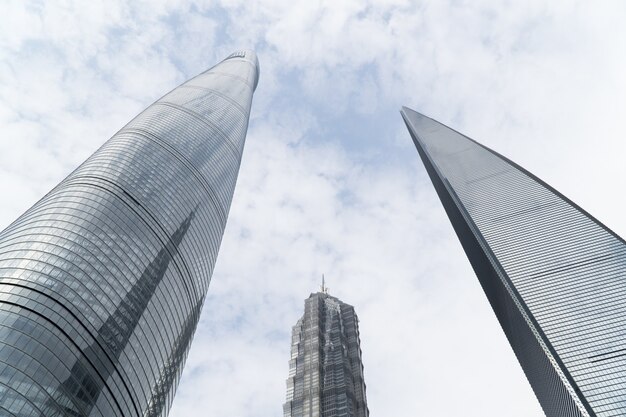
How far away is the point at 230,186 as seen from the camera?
11556 cm

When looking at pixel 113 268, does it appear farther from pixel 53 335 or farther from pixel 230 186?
pixel 230 186

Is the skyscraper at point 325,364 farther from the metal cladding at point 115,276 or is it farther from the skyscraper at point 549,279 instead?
the metal cladding at point 115,276

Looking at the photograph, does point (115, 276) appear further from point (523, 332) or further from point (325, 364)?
point (523, 332)

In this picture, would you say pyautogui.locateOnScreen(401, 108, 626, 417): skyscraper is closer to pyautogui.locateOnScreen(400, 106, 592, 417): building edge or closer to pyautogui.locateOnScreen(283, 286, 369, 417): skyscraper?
pyautogui.locateOnScreen(400, 106, 592, 417): building edge

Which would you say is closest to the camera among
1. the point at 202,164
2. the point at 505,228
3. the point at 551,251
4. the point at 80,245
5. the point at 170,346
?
the point at 80,245

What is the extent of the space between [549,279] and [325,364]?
2085 inches

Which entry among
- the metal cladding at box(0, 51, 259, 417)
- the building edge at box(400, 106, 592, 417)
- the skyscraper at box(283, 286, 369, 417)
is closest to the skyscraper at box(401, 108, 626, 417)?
the building edge at box(400, 106, 592, 417)

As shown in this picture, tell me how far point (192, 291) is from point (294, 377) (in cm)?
5071

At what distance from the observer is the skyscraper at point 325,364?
115 m

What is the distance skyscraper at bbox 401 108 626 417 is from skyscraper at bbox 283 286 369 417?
118ft

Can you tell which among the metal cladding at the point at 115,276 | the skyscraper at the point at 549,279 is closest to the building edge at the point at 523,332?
the skyscraper at the point at 549,279

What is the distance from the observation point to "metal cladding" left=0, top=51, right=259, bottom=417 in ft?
162

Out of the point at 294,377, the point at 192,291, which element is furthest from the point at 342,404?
the point at 192,291

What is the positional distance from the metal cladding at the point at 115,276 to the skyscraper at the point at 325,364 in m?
41.3
